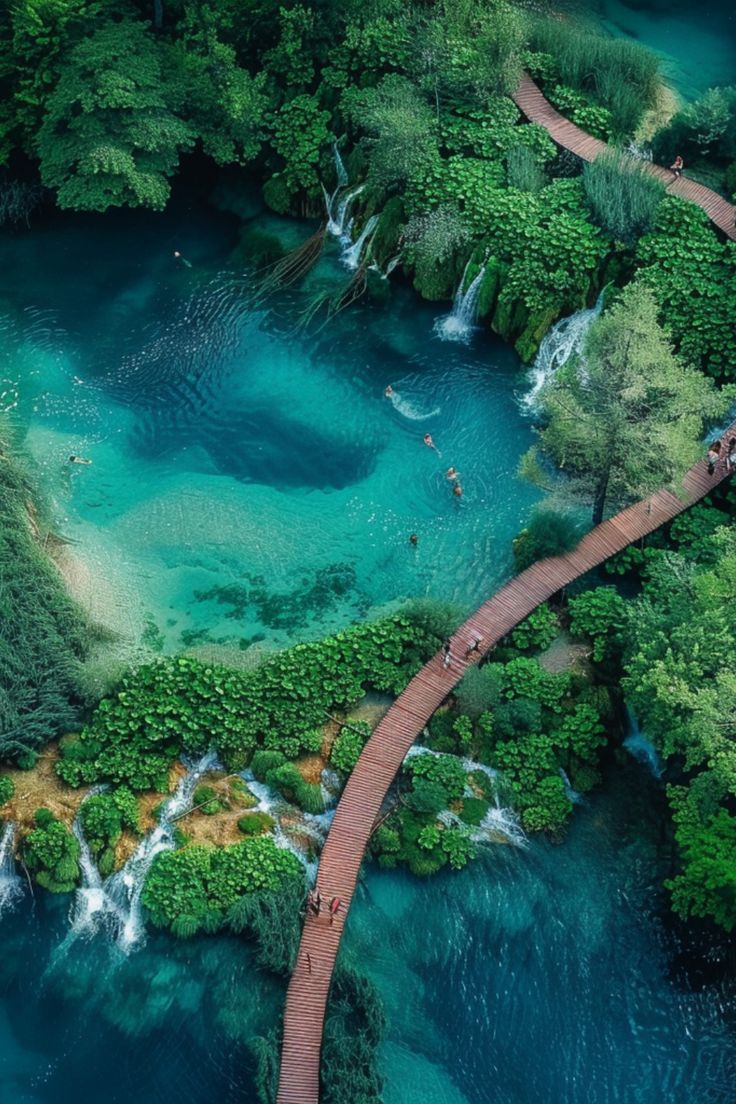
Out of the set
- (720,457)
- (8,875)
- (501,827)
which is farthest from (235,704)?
(720,457)

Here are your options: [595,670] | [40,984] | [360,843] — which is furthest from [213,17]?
[40,984]

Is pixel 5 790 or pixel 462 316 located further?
pixel 462 316

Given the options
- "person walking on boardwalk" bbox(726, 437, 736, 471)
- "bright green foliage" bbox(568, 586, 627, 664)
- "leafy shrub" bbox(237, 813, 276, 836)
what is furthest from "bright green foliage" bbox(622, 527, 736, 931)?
"leafy shrub" bbox(237, 813, 276, 836)

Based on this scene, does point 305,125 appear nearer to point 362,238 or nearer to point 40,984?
point 362,238

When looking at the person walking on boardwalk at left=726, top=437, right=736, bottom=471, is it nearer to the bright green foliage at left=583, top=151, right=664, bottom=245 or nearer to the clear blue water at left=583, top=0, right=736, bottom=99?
the bright green foliage at left=583, top=151, right=664, bottom=245

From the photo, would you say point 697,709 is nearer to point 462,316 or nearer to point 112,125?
point 462,316

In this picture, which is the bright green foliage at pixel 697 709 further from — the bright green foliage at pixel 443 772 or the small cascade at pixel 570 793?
the bright green foliage at pixel 443 772

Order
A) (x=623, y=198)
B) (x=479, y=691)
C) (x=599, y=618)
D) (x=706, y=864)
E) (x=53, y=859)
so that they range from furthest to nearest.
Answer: (x=623, y=198)
(x=599, y=618)
(x=479, y=691)
(x=53, y=859)
(x=706, y=864)
